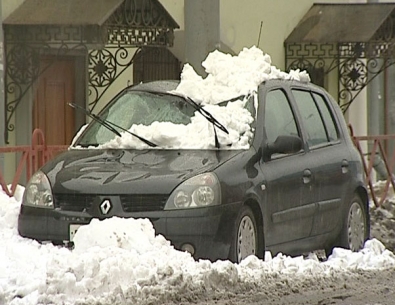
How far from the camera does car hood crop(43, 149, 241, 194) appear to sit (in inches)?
387

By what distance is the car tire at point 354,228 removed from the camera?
11.6 m

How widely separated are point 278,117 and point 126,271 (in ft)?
9.50

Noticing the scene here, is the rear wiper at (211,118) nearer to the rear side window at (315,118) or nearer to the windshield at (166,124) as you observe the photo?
the windshield at (166,124)

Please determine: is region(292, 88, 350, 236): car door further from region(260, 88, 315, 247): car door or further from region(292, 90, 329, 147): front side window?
region(260, 88, 315, 247): car door

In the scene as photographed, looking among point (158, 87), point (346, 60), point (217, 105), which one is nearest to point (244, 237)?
point (217, 105)

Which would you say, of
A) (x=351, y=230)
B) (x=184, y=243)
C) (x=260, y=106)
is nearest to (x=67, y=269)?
(x=184, y=243)

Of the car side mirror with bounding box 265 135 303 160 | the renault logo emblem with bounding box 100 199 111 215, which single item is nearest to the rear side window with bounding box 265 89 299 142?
the car side mirror with bounding box 265 135 303 160

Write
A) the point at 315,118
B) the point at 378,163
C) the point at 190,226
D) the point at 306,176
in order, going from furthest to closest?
the point at 378,163 < the point at 315,118 < the point at 306,176 < the point at 190,226

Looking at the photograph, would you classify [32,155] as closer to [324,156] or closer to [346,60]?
[324,156]

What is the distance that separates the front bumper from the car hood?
18cm

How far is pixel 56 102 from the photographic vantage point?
1717 centimetres

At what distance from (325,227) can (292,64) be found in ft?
33.1

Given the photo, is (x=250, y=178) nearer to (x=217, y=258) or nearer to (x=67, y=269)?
(x=217, y=258)

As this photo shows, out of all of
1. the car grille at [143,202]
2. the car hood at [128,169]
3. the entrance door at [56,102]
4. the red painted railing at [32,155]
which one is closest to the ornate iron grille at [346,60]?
the entrance door at [56,102]
